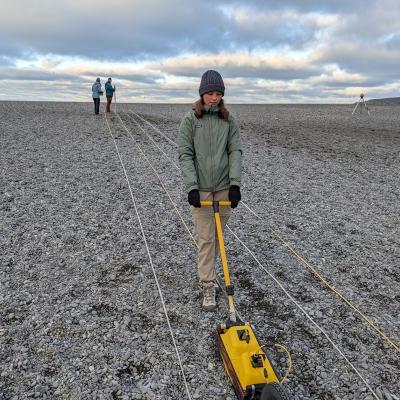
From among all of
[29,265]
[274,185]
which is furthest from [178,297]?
[274,185]

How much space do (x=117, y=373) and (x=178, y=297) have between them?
210 centimetres

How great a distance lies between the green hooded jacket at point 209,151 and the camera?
5.92 meters

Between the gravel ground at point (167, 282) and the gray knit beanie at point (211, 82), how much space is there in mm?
3865

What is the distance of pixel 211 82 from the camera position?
559 centimetres

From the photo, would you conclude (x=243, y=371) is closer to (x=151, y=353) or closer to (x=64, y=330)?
(x=151, y=353)

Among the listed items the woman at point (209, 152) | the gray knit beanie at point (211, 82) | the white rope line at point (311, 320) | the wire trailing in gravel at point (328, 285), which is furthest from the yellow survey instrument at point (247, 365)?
the gray knit beanie at point (211, 82)

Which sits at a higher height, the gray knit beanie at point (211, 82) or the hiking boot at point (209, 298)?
the gray knit beanie at point (211, 82)

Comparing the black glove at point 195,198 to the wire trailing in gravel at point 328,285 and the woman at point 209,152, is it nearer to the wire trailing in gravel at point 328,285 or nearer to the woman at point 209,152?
the woman at point 209,152

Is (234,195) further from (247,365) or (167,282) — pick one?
(167,282)

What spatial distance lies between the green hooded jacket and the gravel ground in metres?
2.43

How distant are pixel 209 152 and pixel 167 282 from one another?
122 inches

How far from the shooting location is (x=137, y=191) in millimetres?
13641

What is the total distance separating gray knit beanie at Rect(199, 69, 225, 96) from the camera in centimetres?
558

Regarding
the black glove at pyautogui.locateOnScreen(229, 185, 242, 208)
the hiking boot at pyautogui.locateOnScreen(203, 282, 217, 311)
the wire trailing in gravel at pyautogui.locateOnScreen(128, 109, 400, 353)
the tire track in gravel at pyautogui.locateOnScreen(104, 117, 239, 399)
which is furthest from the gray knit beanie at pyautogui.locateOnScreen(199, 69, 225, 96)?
the wire trailing in gravel at pyautogui.locateOnScreen(128, 109, 400, 353)
